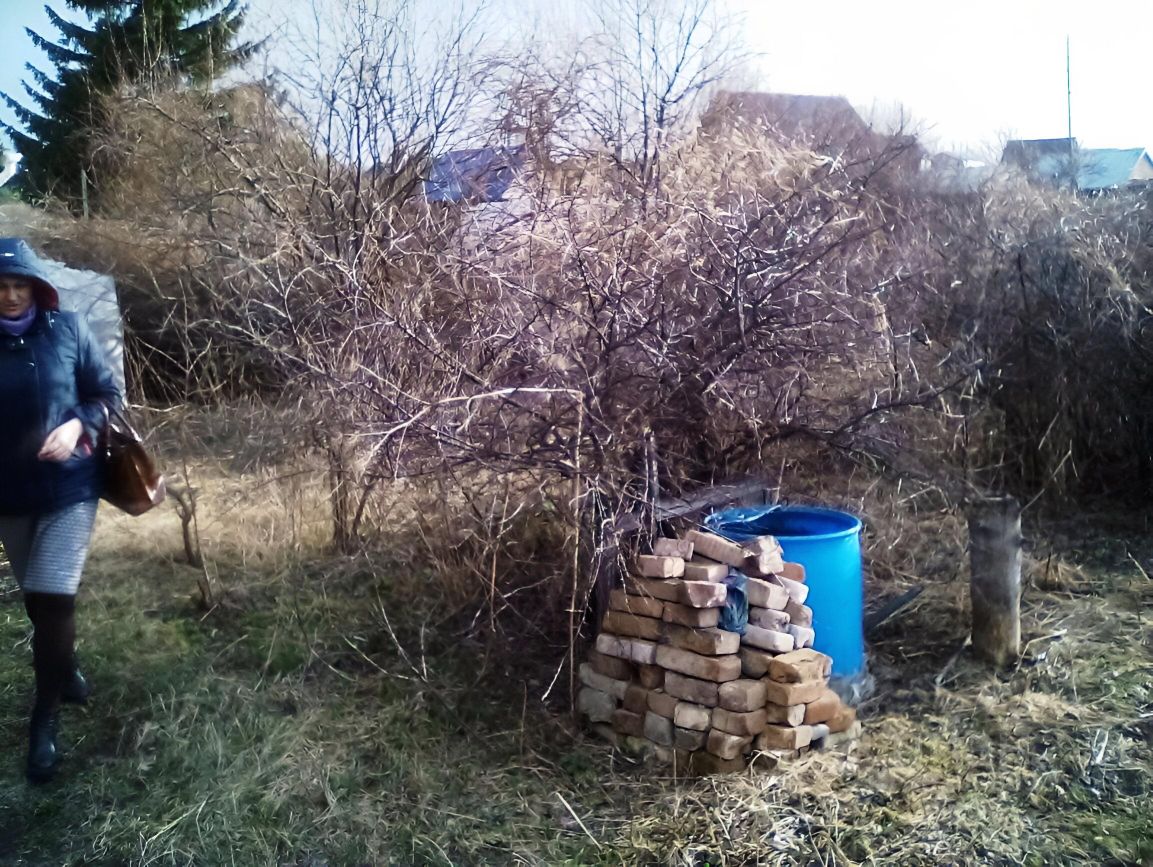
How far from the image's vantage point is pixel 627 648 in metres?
3.59

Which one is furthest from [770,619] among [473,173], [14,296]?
[473,173]

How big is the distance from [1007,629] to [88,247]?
8.64 meters

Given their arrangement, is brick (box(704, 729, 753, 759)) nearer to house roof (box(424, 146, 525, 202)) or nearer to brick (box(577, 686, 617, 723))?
brick (box(577, 686, 617, 723))

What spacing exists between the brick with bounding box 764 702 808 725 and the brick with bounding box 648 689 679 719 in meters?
0.33

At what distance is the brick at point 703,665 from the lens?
3357mm

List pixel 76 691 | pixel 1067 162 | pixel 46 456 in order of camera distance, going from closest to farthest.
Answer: pixel 46 456 → pixel 76 691 → pixel 1067 162

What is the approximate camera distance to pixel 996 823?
9.80 feet

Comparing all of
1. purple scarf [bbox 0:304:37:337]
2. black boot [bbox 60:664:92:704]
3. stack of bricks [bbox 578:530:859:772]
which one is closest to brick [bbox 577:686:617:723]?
stack of bricks [bbox 578:530:859:772]

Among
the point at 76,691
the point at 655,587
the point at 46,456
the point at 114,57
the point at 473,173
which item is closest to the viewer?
the point at 46,456

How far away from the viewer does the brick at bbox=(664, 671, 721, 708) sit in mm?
3371

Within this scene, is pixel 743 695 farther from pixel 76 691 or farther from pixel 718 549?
pixel 76 691

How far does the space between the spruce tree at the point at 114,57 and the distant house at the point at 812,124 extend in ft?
12.2

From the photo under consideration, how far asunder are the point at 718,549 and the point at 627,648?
51 centimetres

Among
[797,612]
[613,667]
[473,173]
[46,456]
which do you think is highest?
[473,173]
